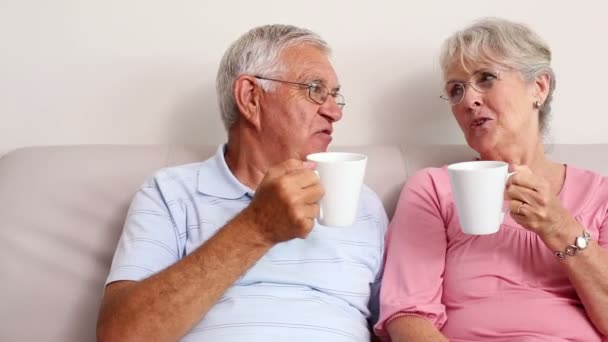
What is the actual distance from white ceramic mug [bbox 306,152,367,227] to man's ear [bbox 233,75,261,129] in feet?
1.27

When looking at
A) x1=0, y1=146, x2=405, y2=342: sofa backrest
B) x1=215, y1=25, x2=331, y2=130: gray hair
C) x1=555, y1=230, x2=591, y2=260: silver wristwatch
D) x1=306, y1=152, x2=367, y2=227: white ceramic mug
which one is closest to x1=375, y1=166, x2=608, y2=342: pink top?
x1=555, y1=230, x2=591, y2=260: silver wristwatch

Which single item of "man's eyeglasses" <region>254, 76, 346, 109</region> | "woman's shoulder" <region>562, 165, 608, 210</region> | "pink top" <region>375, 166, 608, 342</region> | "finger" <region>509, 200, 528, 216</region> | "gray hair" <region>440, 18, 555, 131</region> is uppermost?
"gray hair" <region>440, 18, 555, 131</region>

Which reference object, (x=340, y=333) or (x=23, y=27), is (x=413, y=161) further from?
(x=23, y=27)

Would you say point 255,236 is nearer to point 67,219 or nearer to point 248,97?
point 248,97

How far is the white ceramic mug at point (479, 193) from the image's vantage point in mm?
1136

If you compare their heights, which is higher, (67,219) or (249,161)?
(249,161)

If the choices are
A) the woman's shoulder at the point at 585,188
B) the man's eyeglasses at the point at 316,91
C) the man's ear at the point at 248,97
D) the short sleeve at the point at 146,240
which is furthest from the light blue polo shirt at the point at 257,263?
the woman's shoulder at the point at 585,188

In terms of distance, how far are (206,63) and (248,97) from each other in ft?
1.34

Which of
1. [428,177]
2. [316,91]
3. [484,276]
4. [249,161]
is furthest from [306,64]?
[484,276]

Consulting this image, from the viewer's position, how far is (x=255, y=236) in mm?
1205

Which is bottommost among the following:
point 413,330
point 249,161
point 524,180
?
point 413,330

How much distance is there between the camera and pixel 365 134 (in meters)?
1.95

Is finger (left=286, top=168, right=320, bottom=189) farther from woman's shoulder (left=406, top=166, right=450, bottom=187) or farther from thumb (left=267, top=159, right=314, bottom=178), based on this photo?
woman's shoulder (left=406, top=166, right=450, bottom=187)

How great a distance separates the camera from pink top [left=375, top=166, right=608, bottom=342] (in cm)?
136
